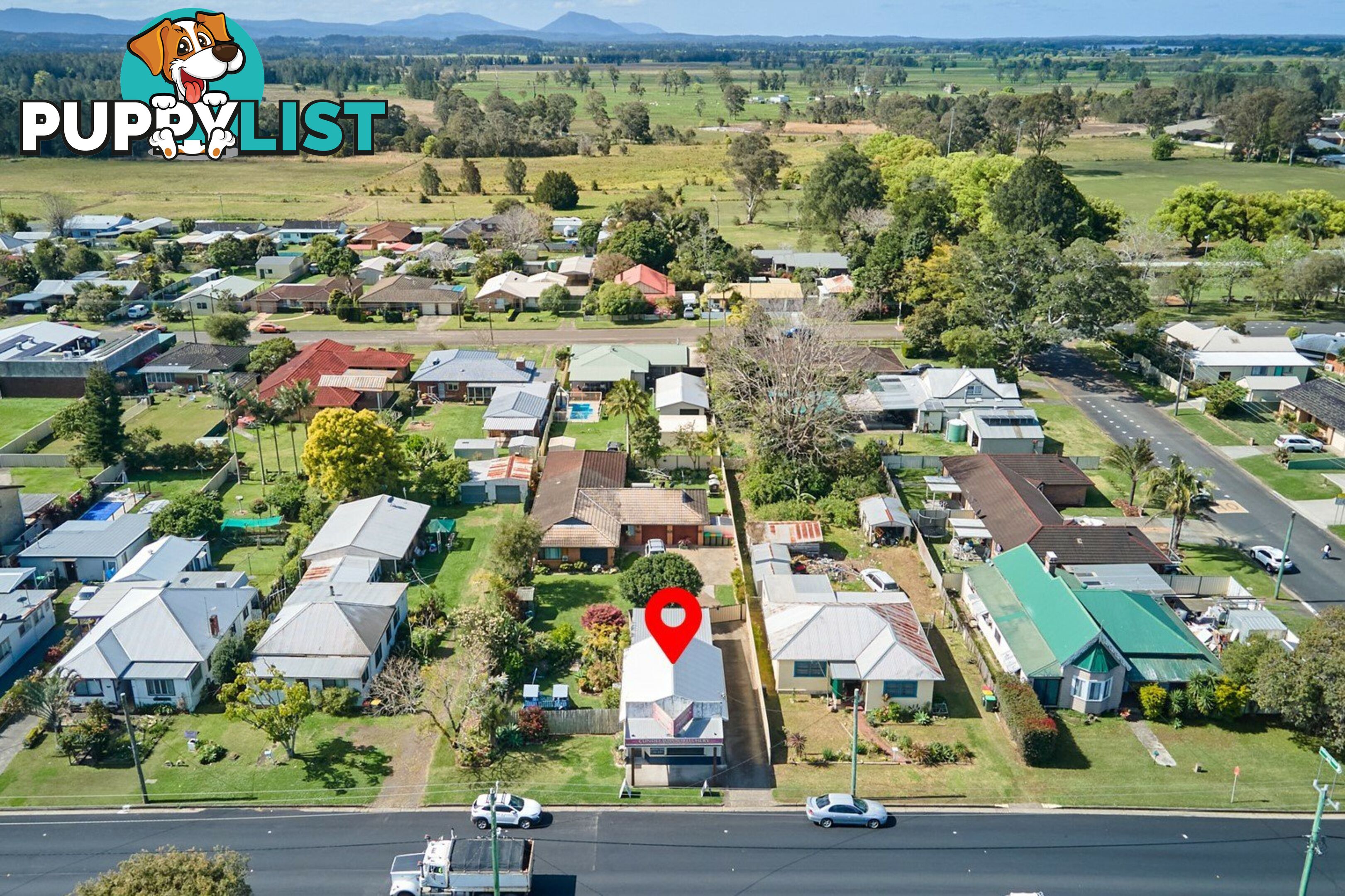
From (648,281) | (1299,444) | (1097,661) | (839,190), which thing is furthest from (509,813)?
(839,190)

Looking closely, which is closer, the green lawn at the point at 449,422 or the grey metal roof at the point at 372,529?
→ the grey metal roof at the point at 372,529

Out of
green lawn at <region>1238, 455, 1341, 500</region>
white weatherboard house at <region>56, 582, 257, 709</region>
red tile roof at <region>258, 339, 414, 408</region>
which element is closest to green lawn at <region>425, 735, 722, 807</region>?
white weatherboard house at <region>56, 582, 257, 709</region>

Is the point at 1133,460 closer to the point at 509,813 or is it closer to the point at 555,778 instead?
the point at 555,778

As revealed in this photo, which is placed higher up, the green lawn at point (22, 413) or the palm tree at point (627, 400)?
the palm tree at point (627, 400)

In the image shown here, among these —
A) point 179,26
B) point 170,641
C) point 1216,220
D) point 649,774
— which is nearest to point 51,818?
point 170,641

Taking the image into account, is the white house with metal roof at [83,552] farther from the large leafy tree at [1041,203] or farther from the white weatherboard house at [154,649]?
the large leafy tree at [1041,203]

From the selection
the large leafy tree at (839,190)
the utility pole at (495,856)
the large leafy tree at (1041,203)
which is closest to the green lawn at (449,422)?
the utility pole at (495,856)

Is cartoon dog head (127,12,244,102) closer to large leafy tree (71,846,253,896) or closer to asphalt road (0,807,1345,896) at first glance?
asphalt road (0,807,1345,896)
